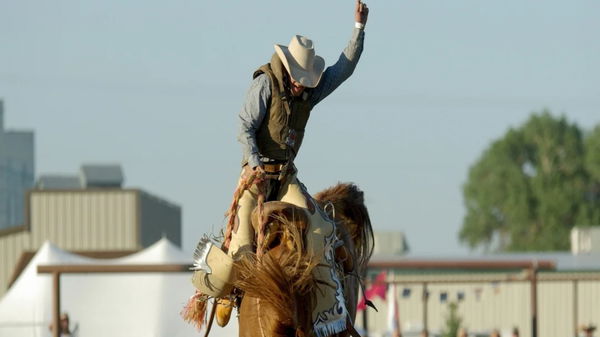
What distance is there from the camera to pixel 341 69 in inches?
354

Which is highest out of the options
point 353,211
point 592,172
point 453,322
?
point 592,172

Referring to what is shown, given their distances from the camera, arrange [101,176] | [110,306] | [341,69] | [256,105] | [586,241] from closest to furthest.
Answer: [256,105] < [341,69] < [110,306] < [101,176] < [586,241]

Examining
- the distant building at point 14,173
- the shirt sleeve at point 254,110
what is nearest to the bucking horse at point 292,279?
the shirt sleeve at point 254,110

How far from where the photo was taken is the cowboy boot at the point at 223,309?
28.3 feet

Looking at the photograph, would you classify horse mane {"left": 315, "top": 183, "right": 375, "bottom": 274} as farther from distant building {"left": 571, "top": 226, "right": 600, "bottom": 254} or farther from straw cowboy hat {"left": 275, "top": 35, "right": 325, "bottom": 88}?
distant building {"left": 571, "top": 226, "right": 600, "bottom": 254}

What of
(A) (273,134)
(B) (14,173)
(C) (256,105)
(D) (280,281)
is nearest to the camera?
(D) (280,281)

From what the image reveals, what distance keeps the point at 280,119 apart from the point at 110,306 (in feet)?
26.4

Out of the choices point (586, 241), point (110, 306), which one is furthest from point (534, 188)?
point (110, 306)

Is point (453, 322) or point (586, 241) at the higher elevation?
point (586, 241)

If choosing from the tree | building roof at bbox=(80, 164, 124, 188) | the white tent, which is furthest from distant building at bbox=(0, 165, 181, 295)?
the tree

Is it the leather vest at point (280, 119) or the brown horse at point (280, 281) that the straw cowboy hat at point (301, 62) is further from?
the brown horse at point (280, 281)

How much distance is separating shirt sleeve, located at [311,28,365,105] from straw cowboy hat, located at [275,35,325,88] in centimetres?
16

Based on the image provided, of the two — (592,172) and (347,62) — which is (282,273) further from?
(592,172)

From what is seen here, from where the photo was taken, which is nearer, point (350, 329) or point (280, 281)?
point (280, 281)
